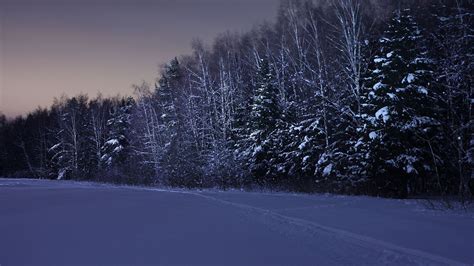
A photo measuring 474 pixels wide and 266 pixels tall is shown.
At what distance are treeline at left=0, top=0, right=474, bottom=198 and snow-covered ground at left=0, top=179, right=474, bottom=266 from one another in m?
6.24

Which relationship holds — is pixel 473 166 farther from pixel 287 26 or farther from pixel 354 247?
pixel 287 26

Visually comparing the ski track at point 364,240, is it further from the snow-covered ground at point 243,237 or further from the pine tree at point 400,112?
the pine tree at point 400,112

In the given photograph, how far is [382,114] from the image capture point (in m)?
17.5

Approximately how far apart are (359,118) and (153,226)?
13.5 meters

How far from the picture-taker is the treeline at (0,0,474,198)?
688 inches

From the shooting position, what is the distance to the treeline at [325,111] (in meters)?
17.5

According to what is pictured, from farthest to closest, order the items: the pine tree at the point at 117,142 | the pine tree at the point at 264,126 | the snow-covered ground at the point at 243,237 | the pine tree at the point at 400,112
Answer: the pine tree at the point at 117,142
the pine tree at the point at 264,126
the pine tree at the point at 400,112
the snow-covered ground at the point at 243,237

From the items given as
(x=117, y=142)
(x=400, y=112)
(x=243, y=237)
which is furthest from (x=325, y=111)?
(x=117, y=142)

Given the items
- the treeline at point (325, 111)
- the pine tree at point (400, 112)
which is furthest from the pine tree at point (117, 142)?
the pine tree at point (400, 112)

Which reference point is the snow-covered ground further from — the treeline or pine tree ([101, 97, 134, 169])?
pine tree ([101, 97, 134, 169])

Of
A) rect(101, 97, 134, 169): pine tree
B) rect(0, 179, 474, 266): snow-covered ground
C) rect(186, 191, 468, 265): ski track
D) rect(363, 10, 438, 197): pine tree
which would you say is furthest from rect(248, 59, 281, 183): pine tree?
rect(101, 97, 134, 169): pine tree

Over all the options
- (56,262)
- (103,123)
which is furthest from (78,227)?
(103,123)

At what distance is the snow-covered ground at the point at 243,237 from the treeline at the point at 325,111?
6.24 meters

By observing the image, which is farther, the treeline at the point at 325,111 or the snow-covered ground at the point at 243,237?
the treeline at the point at 325,111
